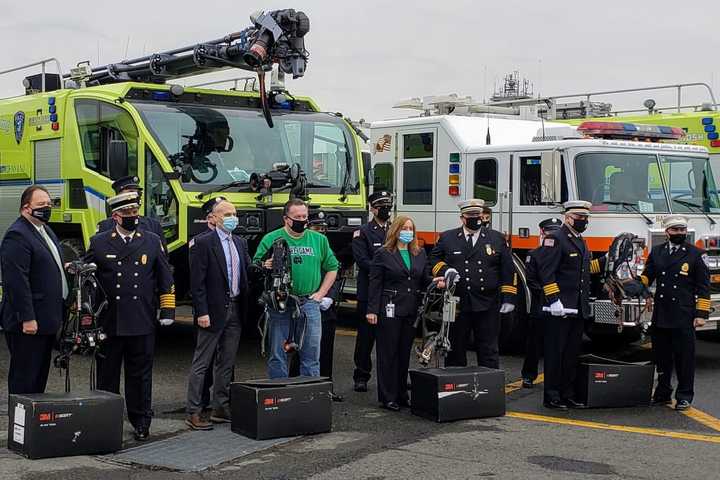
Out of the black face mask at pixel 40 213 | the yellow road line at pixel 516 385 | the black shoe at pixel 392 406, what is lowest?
the yellow road line at pixel 516 385

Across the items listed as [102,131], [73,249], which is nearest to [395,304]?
[102,131]

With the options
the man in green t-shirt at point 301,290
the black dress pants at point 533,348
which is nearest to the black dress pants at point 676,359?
the black dress pants at point 533,348

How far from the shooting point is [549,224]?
1113 cm

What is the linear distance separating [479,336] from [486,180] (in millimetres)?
3460

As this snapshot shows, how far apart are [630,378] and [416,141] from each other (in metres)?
5.18

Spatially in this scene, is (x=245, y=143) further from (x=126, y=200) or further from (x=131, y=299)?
(x=131, y=299)

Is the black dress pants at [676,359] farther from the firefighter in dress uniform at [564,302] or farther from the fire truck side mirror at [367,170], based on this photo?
the fire truck side mirror at [367,170]

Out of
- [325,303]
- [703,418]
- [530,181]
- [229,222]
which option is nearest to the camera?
[229,222]

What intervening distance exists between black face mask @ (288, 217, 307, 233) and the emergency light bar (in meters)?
4.55

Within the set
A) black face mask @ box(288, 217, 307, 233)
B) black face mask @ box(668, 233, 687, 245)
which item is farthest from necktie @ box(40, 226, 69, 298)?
black face mask @ box(668, 233, 687, 245)

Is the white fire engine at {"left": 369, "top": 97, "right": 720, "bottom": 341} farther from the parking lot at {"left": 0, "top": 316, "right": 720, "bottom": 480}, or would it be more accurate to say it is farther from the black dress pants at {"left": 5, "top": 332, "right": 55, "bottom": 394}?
the black dress pants at {"left": 5, "top": 332, "right": 55, "bottom": 394}

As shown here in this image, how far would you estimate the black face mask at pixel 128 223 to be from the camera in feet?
26.2

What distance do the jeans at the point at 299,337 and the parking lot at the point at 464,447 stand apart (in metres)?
0.55

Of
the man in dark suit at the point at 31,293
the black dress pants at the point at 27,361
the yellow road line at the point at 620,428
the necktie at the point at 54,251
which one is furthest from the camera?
the yellow road line at the point at 620,428
